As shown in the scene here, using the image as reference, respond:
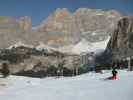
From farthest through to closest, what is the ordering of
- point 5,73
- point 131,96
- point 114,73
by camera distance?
point 5,73
point 114,73
point 131,96

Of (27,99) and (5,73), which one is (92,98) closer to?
(27,99)

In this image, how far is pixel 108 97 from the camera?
18.1 m

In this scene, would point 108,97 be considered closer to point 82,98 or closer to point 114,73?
point 82,98

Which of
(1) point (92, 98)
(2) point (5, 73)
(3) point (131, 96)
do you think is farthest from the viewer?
(2) point (5, 73)

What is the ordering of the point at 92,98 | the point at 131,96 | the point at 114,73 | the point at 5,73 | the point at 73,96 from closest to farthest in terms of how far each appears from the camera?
the point at 131,96, the point at 92,98, the point at 73,96, the point at 114,73, the point at 5,73

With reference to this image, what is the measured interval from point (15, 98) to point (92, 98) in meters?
4.71

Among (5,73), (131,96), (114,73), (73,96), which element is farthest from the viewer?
(5,73)

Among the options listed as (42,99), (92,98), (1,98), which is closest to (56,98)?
(42,99)

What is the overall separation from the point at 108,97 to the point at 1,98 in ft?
21.7

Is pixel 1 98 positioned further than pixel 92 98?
Yes

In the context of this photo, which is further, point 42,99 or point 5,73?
point 5,73

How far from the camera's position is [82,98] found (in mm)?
18719

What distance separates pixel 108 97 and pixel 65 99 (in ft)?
7.66

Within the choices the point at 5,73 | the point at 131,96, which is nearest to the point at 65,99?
the point at 131,96
